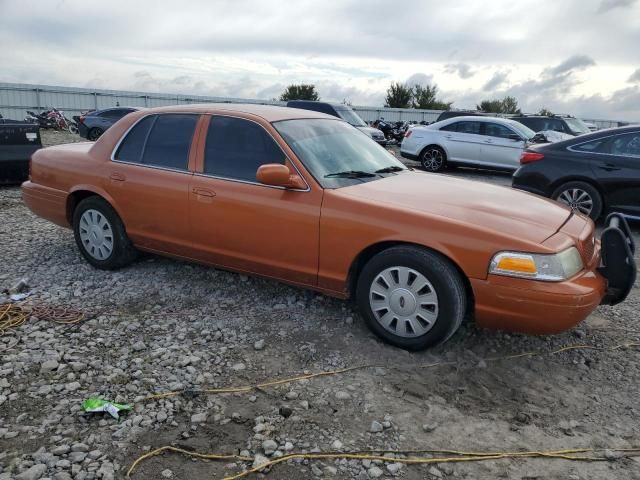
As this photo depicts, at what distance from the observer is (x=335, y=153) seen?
444cm

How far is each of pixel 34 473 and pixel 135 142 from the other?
3.14 metres

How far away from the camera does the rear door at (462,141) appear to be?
537 inches

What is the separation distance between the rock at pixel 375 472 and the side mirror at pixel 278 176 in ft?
6.69

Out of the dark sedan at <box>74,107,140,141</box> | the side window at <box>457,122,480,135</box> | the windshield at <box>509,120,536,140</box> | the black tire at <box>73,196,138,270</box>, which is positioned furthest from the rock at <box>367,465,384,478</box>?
the dark sedan at <box>74,107,140,141</box>

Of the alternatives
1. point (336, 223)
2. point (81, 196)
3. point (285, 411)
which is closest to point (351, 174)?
point (336, 223)

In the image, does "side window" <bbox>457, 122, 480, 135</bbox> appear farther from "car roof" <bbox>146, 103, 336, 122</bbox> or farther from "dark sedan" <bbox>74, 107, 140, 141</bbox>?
"dark sedan" <bbox>74, 107, 140, 141</bbox>

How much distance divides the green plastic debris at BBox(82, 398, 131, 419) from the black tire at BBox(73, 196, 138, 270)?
2189 millimetres

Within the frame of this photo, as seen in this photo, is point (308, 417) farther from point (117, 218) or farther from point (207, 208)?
point (117, 218)

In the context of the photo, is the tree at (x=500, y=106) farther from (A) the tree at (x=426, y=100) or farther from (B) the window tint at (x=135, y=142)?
(B) the window tint at (x=135, y=142)

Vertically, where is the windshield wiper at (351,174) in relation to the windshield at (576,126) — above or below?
below

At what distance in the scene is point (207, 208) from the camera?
4.43 metres

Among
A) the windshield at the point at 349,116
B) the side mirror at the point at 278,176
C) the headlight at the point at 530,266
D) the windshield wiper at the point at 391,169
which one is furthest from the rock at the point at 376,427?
the windshield at the point at 349,116

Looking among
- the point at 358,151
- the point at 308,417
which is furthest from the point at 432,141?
the point at 308,417

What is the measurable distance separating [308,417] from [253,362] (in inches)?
28.2
